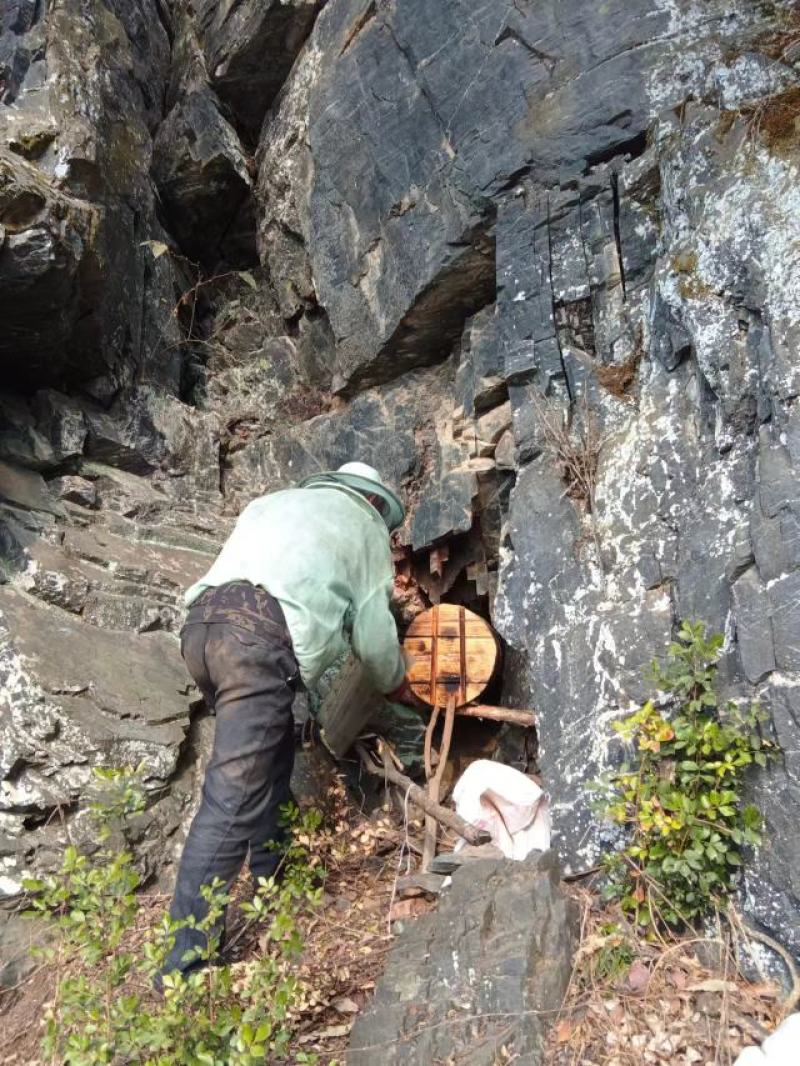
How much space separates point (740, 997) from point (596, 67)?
16.6ft

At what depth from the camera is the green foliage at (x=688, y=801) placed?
9.96 ft

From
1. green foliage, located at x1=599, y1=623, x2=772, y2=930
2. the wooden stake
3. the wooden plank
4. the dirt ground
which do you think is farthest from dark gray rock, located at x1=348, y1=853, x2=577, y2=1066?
the wooden plank

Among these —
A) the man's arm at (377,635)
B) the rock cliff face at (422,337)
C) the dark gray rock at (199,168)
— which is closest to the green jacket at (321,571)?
the man's arm at (377,635)

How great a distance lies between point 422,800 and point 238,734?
1249 millimetres

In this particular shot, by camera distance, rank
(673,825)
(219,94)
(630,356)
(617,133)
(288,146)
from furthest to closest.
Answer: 1. (219,94)
2. (288,146)
3. (617,133)
4. (630,356)
5. (673,825)

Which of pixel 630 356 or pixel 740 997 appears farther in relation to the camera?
pixel 630 356

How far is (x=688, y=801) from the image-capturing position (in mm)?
3051

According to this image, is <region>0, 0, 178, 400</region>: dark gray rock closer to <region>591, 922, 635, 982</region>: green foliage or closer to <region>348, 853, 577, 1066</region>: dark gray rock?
<region>348, 853, 577, 1066</region>: dark gray rock

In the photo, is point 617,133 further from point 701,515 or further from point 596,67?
point 701,515

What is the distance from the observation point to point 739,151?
399 centimetres

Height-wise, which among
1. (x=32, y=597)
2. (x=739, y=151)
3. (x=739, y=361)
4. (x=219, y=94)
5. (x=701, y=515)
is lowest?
(x=32, y=597)

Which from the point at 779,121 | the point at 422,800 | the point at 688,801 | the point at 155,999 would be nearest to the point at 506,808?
the point at 422,800

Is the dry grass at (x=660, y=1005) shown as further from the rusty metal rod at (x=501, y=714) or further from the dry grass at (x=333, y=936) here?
the rusty metal rod at (x=501, y=714)

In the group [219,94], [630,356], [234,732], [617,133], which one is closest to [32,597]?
[234,732]
